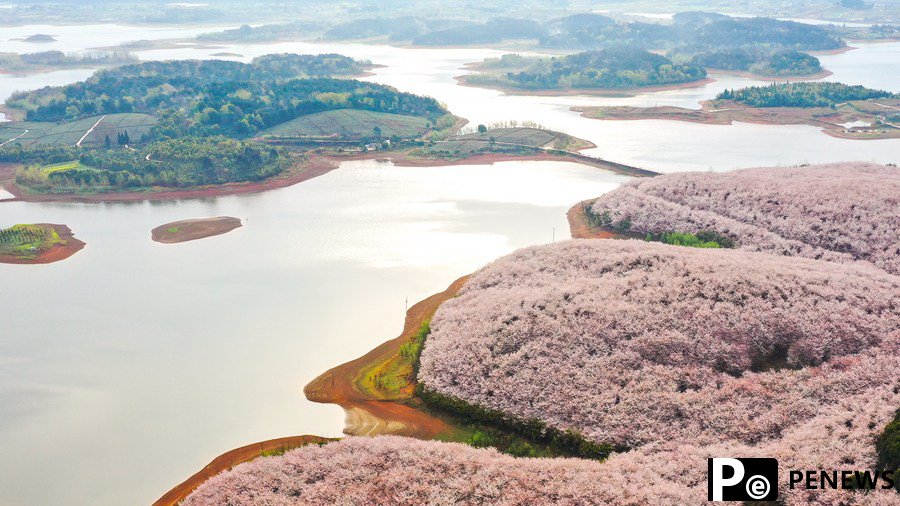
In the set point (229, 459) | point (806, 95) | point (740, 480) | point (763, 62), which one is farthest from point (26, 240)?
point (763, 62)

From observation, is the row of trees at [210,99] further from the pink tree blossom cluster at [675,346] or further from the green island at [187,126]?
the pink tree blossom cluster at [675,346]

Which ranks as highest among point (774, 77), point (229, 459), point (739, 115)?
point (774, 77)

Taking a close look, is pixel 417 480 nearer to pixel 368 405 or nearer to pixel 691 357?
pixel 368 405

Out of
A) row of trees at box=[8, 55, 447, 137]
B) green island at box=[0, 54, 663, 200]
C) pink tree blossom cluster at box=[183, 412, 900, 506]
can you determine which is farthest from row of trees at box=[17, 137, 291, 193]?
pink tree blossom cluster at box=[183, 412, 900, 506]

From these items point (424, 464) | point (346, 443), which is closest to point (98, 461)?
point (346, 443)

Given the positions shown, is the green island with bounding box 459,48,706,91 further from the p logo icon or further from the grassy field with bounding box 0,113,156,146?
the p logo icon

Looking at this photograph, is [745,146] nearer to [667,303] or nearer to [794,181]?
[794,181]
